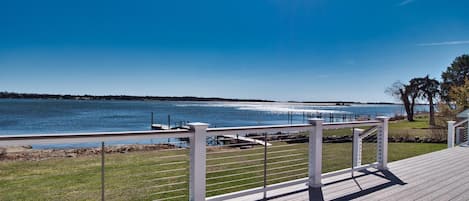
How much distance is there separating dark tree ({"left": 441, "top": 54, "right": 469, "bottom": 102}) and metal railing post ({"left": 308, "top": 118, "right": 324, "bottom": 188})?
32252 millimetres

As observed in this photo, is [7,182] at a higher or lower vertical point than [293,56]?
lower

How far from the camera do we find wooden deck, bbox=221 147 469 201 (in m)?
3.70

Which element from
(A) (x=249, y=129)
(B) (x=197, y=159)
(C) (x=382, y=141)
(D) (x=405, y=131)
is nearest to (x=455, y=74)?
(D) (x=405, y=131)

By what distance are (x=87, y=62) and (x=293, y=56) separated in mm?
28923

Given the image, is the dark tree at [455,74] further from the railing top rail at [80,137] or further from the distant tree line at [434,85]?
the railing top rail at [80,137]

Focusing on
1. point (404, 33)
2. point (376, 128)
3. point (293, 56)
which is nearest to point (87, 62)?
point (293, 56)

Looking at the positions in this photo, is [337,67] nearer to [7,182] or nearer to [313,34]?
[313,34]

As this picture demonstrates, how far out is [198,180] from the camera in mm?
2973

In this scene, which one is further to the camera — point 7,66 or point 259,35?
point 7,66

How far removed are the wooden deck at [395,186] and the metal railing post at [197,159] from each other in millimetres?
641

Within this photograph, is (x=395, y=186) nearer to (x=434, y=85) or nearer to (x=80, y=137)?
(x=80, y=137)

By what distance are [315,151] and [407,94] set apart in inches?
1375

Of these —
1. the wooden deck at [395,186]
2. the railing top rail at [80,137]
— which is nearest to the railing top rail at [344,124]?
the wooden deck at [395,186]

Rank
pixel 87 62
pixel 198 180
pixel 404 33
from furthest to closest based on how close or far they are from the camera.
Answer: pixel 87 62, pixel 404 33, pixel 198 180
